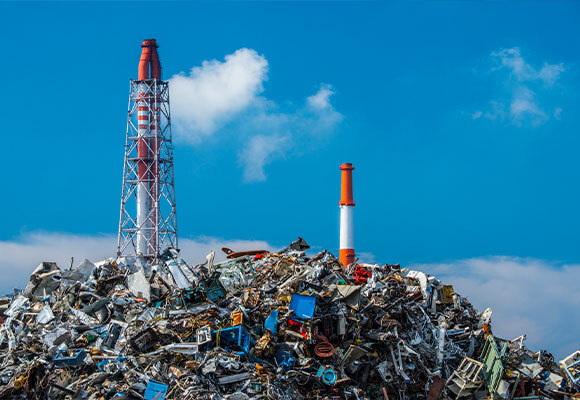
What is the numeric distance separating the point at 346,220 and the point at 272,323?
67.1 ft

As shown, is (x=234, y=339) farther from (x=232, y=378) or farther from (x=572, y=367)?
(x=572, y=367)

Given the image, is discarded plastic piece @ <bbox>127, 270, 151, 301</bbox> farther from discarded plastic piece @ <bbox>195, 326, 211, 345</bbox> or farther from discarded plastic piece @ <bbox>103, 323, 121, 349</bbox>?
discarded plastic piece @ <bbox>195, 326, 211, 345</bbox>

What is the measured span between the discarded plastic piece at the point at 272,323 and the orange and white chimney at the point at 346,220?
19934 millimetres

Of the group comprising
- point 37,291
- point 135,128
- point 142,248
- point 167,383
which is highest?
point 135,128

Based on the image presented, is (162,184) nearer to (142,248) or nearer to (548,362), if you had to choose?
(142,248)

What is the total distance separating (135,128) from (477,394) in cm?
3305

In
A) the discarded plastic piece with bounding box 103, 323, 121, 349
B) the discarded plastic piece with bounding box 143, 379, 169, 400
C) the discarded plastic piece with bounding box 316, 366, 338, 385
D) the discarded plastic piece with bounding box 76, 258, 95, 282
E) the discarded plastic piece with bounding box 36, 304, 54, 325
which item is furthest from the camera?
the discarded plastic piece with bounding box 76, 258, 95, 282

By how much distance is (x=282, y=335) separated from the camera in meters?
21.2

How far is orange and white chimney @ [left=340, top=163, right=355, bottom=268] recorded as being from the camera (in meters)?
40.8

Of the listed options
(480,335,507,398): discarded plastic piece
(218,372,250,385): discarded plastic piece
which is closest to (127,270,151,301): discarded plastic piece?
(218,372,250,385): discarded plastic piece

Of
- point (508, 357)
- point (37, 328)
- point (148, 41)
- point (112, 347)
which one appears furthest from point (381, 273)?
point (148, 41)

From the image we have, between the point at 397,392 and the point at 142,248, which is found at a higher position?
the point at 142,248

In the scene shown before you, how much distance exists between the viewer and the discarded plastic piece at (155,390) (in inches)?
741

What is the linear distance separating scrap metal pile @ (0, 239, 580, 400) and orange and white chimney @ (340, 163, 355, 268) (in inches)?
449
